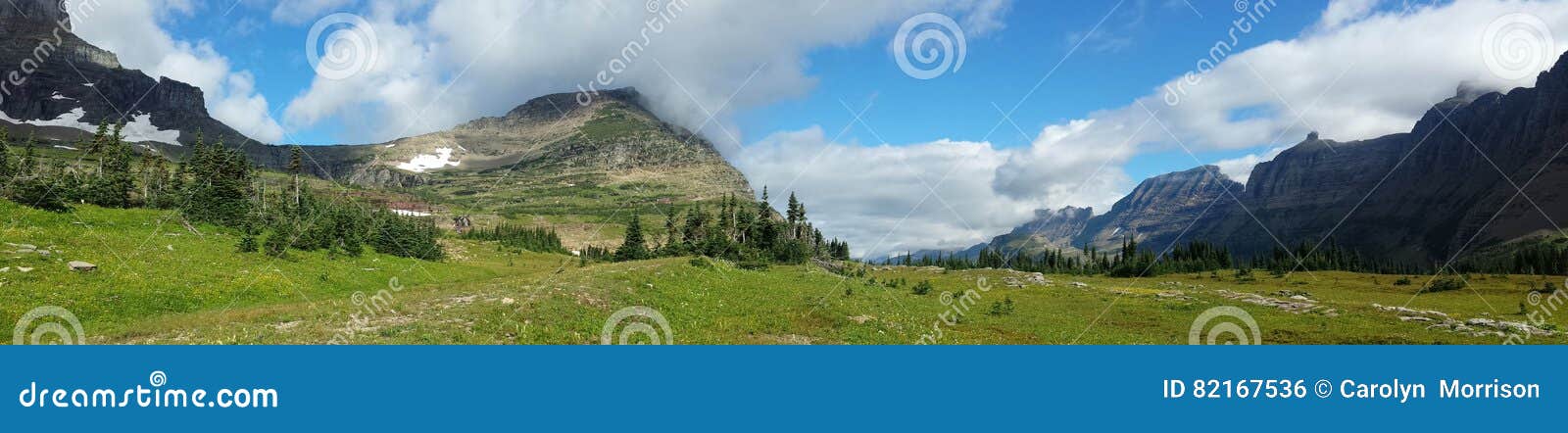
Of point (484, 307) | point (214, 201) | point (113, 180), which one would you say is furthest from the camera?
point (214, 201)

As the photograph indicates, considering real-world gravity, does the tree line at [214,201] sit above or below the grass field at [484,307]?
above

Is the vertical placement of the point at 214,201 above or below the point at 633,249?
above

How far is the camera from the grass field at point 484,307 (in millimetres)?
22359

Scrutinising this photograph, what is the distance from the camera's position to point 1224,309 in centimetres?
4547

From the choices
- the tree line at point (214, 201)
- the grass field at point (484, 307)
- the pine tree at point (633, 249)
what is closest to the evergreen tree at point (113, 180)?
the tree line at point (214, 201)

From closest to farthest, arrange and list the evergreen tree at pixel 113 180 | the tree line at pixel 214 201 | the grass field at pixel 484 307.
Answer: the grass field at pixel 484 307, the tree line at pixel 214 201, the evergreen tree at pixel 113 180

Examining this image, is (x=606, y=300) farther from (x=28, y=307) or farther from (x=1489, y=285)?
(x=1489, y=285)

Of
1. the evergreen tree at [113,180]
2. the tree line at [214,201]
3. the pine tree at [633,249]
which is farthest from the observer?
the pine tree at [633,249]

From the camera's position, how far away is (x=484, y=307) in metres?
26.1

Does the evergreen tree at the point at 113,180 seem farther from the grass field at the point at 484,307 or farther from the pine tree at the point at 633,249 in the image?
the pine tree at the point at 633,249

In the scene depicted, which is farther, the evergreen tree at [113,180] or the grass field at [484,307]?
the evergreen tree at [113,180]

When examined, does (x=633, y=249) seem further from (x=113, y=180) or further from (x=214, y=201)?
(x=113, y=180)

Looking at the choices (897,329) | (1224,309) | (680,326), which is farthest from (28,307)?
(1224,309)

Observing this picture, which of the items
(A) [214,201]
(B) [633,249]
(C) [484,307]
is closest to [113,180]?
(A) [214,201]
